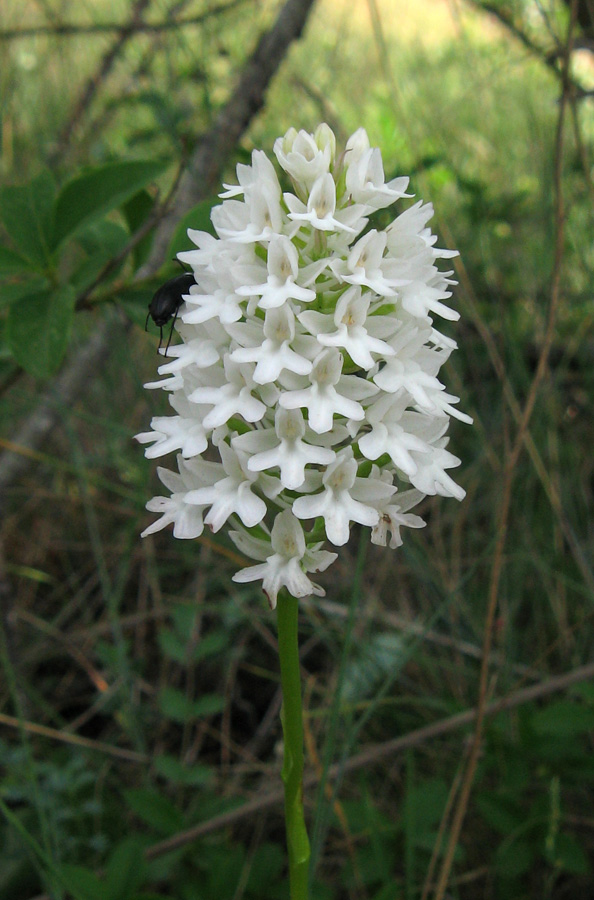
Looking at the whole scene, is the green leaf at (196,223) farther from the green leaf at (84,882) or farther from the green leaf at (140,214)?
the green leaf at (84,882)

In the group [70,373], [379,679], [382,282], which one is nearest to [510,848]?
[379,679]

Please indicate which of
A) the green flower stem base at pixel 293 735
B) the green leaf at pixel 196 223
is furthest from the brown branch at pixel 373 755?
the green leaf at pixel 196 223

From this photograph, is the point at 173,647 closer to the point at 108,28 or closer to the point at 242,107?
the point at 242,107

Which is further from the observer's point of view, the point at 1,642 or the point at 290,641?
the point at 1,642

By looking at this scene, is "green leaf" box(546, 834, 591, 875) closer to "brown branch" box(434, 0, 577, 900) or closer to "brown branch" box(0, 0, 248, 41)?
"brown branch" box(434, 0, 577, 900)

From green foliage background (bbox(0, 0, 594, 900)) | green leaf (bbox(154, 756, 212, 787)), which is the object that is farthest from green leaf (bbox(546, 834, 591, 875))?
green leaf (bbox(154, 756, 212, 787))

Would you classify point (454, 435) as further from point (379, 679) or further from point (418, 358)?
point (418, 358)

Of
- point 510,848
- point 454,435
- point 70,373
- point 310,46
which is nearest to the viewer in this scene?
point 510,848

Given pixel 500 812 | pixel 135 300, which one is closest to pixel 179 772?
pixel 500 812
